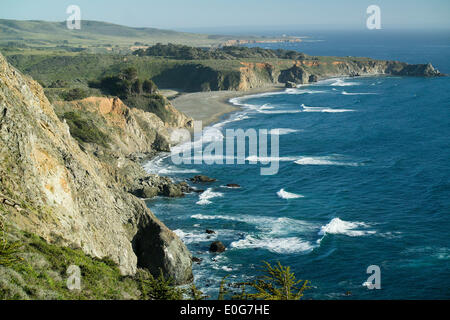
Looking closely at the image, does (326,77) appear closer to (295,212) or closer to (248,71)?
(248,71)

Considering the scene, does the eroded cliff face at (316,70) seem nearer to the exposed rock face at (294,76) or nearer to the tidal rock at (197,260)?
the exposed rock face at (294,76)

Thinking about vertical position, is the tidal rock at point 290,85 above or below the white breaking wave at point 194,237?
above

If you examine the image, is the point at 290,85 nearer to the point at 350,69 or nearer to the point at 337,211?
the point at 350,69

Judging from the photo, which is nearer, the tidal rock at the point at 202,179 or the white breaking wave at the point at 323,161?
the tidal rock at the point at 202,179

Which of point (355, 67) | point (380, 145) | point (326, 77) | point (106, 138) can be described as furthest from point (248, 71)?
point (106, 138)

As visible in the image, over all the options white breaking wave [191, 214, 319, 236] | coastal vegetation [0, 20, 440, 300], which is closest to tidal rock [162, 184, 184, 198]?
coastal vegetation [0, 20, 440, 300]

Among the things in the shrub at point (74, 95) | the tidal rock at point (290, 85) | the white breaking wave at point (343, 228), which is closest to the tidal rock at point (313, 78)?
the tidal rock at point (290, 85)
